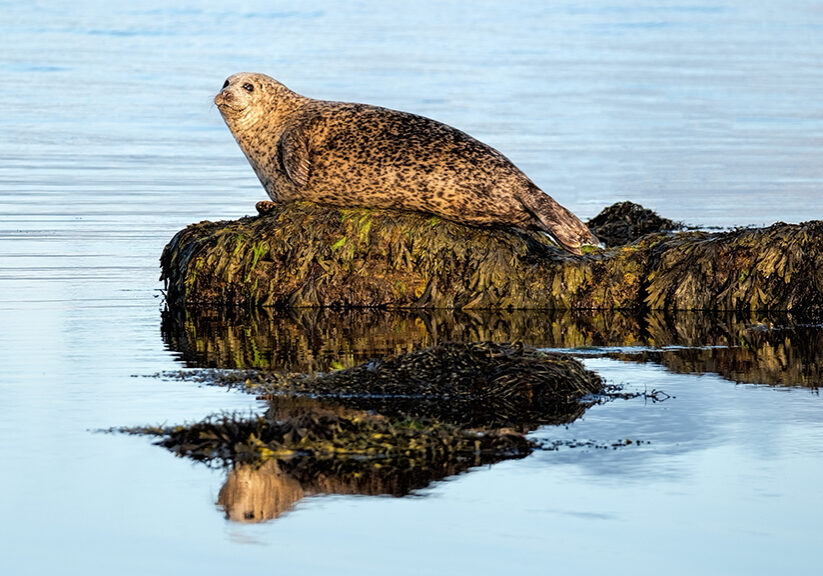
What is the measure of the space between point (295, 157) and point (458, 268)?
1.53 metres

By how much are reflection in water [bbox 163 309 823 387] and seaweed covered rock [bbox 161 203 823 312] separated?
0.24m

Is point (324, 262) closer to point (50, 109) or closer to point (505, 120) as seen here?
point (505, 120)

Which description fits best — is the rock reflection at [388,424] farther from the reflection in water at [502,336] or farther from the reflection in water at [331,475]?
the reflection in water at [502,336]

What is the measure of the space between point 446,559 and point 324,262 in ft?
22.1

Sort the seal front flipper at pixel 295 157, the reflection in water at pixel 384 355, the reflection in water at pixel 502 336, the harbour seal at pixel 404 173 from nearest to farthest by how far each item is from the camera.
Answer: the reflection in water at pixel 384 355, the reflection in water at pixel 502 336, the harbour seal at pixel 404 173, the seal front flipper at pixel 295 157

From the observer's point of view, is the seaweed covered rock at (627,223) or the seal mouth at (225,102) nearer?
the seal mouth at (225,102)

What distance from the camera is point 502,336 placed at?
992 cm

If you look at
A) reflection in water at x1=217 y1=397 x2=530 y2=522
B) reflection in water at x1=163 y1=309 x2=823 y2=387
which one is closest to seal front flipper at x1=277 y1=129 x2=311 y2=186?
reflection in water at x1=163 y1=309 x2=823 y2=387

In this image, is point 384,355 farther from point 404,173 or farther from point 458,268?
point 404,173

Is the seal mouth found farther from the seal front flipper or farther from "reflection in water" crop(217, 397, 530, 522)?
"reflection in water" crop(217, 397, 530, 522)

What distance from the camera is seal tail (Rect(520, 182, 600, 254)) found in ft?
38.5

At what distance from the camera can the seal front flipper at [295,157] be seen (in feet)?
39.5

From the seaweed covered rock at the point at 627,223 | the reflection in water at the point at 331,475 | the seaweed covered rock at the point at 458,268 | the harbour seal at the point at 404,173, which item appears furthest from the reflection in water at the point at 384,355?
the seaweed covered rock at the point at 627,223

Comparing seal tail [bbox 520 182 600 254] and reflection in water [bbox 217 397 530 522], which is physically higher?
seal tail [bbox 520 182 600 254]
